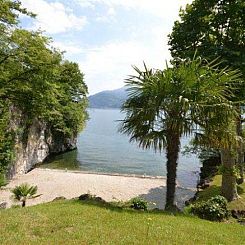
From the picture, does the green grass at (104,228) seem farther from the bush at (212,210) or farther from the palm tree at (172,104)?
the palm tree at (172,104)

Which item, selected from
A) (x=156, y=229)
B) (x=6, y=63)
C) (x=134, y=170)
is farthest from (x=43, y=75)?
(x=134, y=170)

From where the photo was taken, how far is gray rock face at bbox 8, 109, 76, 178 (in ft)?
106

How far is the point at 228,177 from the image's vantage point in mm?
19969

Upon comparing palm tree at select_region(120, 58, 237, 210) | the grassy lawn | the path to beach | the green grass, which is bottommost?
the path to beach

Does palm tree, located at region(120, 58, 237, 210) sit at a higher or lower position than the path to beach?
higher

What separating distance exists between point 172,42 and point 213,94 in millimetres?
10253

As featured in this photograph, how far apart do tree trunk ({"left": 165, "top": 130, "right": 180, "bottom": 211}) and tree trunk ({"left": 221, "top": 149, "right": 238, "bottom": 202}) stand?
6.80m

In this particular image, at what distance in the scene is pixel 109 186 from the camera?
93.2ft

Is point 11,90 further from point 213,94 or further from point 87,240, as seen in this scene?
point 87,240

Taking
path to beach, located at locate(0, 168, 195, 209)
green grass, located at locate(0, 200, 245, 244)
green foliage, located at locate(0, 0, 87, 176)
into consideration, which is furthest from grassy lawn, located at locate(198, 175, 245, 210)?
green foliage, located at locate(0, 0, 87, 176)

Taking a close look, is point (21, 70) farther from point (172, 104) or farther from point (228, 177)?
point (228, 177)

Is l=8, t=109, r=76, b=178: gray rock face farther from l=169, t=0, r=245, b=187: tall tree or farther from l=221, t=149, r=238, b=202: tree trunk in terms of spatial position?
l=221, t=149, r=238, b=202: tree trunk

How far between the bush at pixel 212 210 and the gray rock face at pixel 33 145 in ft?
68.2

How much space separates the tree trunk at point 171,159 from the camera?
1338cm
